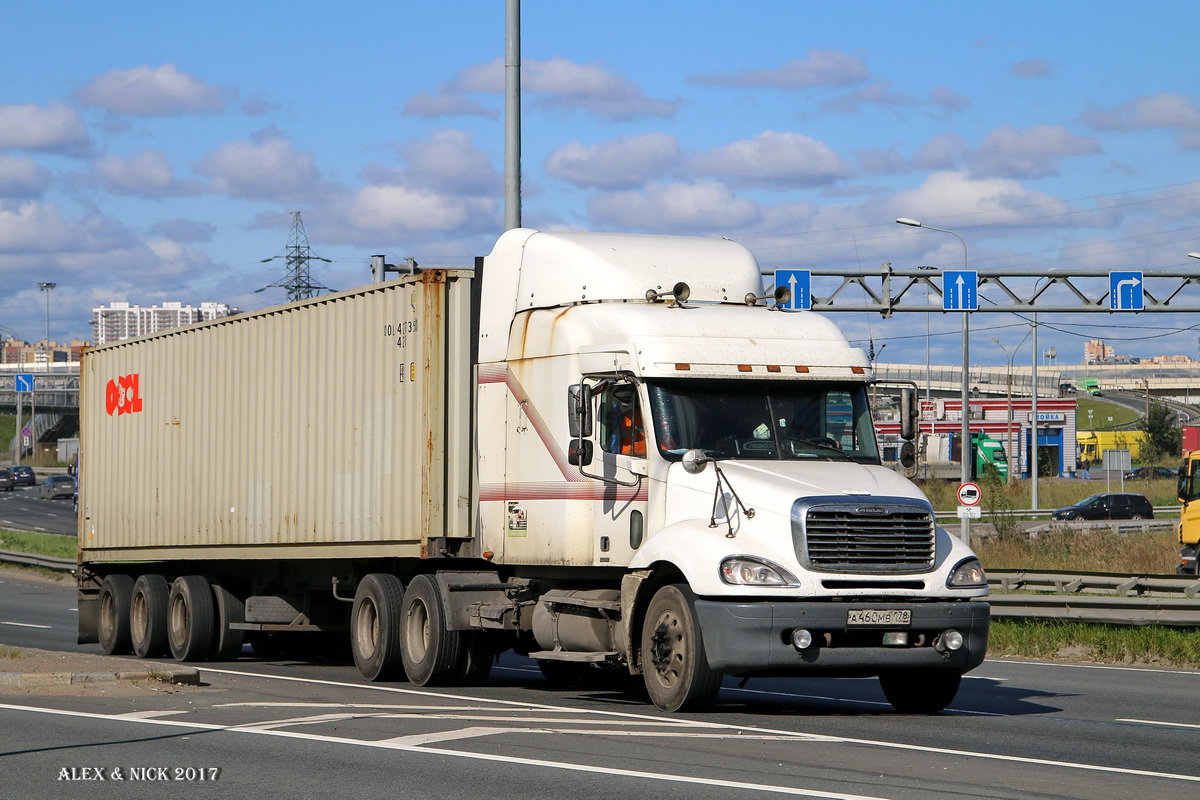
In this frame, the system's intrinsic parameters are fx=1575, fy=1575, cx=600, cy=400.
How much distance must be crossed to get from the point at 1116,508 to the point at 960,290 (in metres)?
21.9

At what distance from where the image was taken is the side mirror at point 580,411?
40.9 ft


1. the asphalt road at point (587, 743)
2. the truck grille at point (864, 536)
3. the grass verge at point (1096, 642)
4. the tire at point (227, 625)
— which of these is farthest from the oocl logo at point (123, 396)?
the truck grille at point (864, 536)

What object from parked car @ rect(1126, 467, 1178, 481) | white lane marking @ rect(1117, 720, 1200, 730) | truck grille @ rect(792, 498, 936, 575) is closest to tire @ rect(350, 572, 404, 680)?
truck grille @ rect(792, 498, 936, 575)

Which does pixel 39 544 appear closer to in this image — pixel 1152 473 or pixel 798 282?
pixel 798 282

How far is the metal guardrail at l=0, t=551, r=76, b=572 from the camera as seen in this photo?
39438 millimetres

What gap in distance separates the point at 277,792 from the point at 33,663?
315 inches

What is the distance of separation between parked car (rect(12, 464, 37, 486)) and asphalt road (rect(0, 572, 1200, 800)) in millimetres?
83053

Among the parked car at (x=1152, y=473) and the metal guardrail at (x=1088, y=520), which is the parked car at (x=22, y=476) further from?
the parked car at (x=1152, y=473)

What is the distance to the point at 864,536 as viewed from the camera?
38.0 feet

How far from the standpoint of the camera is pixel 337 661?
19875 millimetres

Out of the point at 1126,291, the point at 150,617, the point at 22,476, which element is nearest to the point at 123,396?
the point at 150,617

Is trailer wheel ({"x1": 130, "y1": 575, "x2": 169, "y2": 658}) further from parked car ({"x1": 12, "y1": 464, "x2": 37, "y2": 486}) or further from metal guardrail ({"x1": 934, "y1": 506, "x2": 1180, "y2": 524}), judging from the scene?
parked car ({"x1": 12, "y1": 464, "x2": 37, "y2": 486})

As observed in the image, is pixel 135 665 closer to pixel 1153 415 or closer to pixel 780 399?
pixel 780 399

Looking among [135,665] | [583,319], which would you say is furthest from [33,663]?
[583,319]
